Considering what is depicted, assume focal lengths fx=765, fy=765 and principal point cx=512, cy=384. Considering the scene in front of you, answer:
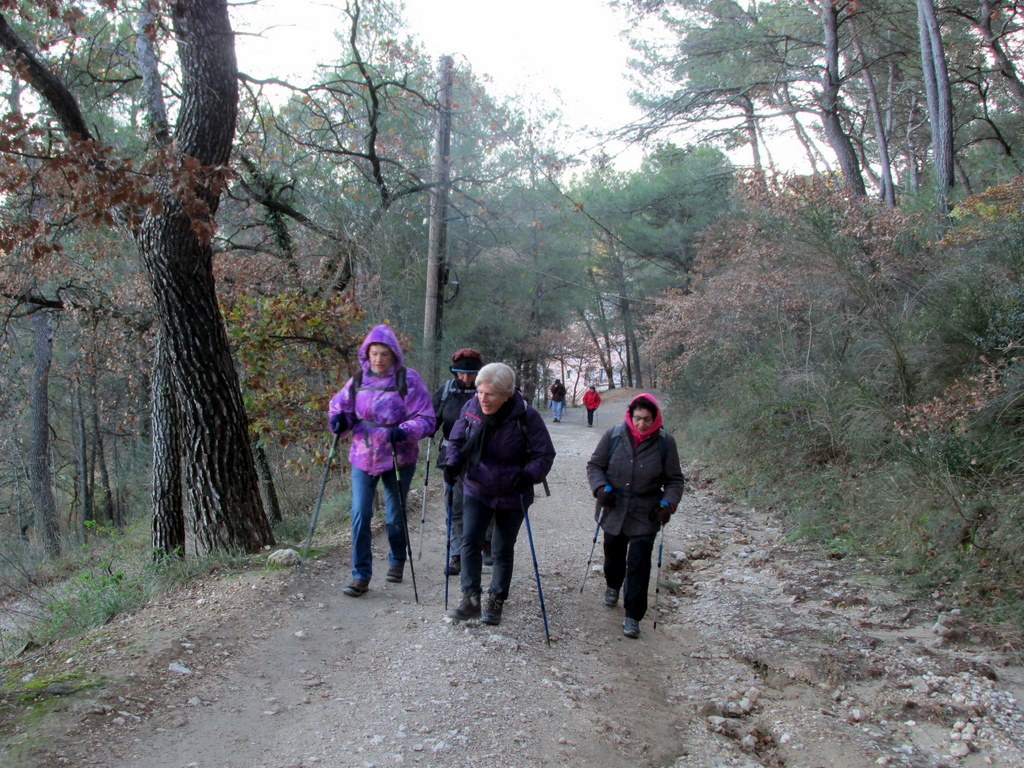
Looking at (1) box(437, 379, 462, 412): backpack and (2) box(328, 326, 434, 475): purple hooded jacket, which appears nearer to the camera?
(2) box(328, 326, 434, 475): purple hooded jacket

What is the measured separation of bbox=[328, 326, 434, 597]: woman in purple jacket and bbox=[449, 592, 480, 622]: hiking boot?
0.96m

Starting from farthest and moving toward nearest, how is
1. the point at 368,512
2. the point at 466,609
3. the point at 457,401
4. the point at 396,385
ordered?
1. the point at 457,401
2. the point at 396,385
3. the point at 368,512
4. the point at 466,609

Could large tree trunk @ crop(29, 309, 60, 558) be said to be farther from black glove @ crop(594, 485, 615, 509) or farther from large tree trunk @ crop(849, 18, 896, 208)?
large tree trunk @ crop(849, 18, 896, 208)

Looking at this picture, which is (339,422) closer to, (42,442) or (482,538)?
(482,538)

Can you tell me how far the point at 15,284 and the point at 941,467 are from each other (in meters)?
10.6

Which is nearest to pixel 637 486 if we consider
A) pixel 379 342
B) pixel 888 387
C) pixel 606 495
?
pixel 606 495

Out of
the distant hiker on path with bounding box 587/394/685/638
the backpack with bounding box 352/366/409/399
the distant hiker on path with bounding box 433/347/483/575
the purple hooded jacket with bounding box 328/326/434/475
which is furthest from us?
the distant hiker on path with bounding box 433/347/483/575

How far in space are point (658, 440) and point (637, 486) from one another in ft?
1.24

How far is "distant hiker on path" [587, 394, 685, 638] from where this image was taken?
224 inches

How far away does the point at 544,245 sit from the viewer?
3331 cm

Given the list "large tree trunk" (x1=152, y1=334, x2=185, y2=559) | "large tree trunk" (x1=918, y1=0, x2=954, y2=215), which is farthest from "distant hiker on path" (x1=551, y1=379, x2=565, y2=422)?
"large tree trunk" (x1=152, y1=334, x2=185, y2=559)

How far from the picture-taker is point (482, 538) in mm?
5531

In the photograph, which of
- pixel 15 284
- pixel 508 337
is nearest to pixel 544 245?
pixel 508 337

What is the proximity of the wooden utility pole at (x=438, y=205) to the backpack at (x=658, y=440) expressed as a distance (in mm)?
8152
